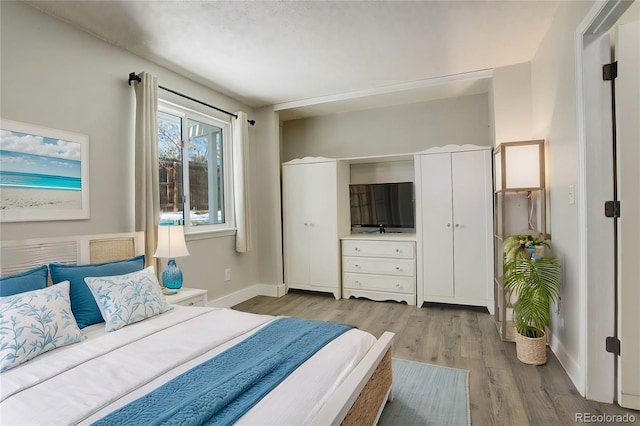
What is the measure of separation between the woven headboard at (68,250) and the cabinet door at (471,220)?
318 centimetres

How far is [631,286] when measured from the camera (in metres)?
1.89

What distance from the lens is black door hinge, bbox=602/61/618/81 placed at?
1.92m

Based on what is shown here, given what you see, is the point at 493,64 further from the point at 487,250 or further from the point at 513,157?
the point at 487,250

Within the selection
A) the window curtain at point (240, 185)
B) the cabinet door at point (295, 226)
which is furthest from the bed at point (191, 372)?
the cabinet door at point (295, 226)

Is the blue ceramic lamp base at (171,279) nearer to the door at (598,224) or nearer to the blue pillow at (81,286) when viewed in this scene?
the blue pillow at (81,286)

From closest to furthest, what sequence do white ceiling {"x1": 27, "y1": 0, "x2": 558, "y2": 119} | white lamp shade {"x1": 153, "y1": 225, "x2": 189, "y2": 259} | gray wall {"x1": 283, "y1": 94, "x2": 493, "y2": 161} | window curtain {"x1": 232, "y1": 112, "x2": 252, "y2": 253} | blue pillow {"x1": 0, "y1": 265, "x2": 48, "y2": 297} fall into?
blue pillow {"x1": 0, "y1": 265, "x2": 48, "y2": 297} → white ceiling {"x1": 27, "y1": 0, "x2": 558, "y2": 119} → white lamp shade {"x1": 153, "y1": 225, "x2": 189, "y2": 259} → window curtain {"x1": 232, "y1": 112, "x2": 252, "y2": 253} → gray wall {"x1": 283, "y1": 94, "x2": 493, "y2": 161}

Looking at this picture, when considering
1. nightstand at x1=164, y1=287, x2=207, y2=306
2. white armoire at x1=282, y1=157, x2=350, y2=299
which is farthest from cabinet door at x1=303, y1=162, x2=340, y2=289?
nightstand at x1=164, y1=287, x2=207, y2=306

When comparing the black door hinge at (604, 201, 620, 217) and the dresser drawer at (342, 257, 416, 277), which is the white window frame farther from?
the black door hinge at (604, 201, 620, 217)

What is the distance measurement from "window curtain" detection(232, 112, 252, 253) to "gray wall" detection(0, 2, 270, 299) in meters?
0.90

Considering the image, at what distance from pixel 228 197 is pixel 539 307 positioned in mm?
3344

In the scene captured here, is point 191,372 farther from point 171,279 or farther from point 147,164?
point 147,164

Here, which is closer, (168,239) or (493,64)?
(168,239)

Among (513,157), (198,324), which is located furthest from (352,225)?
(198,324)

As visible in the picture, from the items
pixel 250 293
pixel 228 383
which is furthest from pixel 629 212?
pixel 250 293
